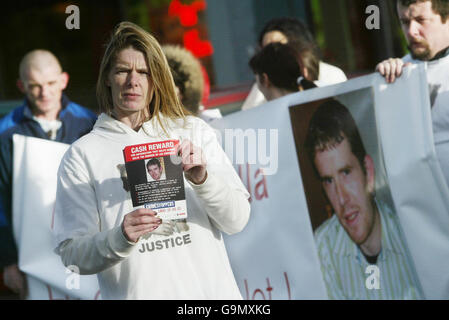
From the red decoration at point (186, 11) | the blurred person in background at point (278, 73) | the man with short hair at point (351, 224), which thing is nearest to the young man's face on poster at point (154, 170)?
the man with short hair at point (351, 224)

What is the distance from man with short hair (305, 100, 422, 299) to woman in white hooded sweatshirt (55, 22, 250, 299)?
2.78ft

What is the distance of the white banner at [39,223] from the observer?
312cm

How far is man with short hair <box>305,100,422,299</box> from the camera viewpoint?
2.71 metres

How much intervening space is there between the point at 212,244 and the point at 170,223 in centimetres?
14

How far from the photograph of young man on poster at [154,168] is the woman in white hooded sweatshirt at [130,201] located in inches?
2.8

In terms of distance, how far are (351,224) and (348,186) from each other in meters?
0.16

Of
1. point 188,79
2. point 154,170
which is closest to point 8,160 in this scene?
point 188,79

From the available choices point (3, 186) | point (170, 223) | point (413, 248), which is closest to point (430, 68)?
point (413, 248)

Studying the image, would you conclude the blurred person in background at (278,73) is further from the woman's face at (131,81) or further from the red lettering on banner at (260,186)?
the woman's face at (131,81)

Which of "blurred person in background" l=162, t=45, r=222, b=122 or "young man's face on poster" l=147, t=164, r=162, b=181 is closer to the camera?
"young man's face on poster" l=147, t=164, r=162, b=181

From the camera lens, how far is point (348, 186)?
282 centimetres

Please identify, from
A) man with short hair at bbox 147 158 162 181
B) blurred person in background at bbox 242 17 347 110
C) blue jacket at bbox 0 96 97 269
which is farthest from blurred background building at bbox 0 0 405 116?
man with short hair at bbox 147 158 162 181

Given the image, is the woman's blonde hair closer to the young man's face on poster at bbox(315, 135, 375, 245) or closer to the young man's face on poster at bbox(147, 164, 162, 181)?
the young man's face on poster at bbox(147, 164, 162, 181)

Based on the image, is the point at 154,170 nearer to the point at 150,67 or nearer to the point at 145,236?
the point at 145,236
